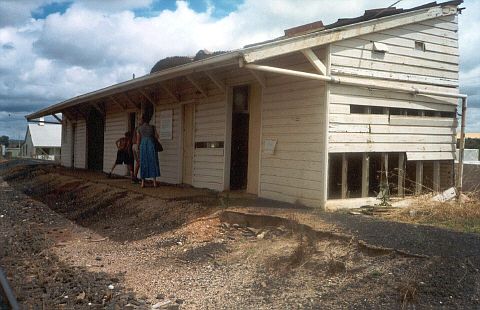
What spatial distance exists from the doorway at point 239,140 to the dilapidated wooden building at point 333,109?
2cm

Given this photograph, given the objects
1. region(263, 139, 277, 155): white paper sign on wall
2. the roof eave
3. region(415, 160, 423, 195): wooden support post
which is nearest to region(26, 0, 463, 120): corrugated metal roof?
the roof eave

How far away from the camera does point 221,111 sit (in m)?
10.2

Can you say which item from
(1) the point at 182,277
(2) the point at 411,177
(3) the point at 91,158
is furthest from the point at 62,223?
(3) the point at 91,158

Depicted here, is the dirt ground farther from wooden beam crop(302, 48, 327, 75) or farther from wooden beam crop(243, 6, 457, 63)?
wooden beam crop(243, 6, 457, 63)

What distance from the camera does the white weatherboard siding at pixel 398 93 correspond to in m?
8.15

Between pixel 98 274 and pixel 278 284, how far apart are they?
93.4 inches

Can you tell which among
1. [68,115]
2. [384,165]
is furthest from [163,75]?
[68,115]

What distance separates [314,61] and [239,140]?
10.9ft

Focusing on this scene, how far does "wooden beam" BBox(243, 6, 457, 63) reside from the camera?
6.93m

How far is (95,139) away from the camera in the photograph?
64.3ft

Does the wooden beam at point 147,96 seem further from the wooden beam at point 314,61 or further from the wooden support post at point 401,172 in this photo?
the wooden support post at point 401,172

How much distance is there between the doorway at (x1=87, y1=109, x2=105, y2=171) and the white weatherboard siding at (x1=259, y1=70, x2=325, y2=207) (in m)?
11.5

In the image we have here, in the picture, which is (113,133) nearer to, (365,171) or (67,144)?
(67,144)

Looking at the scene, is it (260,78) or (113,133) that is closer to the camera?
(260,78)
